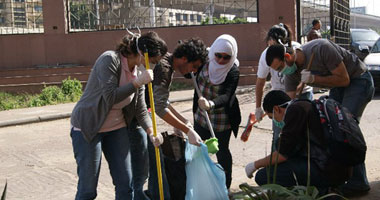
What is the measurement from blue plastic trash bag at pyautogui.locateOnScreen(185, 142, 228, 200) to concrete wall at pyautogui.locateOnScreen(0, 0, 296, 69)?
1145 centimetres

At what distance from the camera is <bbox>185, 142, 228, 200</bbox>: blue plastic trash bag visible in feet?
13.2

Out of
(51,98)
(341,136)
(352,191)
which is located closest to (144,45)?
(341,136)

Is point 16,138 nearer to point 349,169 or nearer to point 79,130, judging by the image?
point 79,130

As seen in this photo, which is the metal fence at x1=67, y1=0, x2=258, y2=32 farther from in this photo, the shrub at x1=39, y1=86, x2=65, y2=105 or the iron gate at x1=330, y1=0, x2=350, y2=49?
the shrub at x1=39, y1=86, x2=65, y2=105

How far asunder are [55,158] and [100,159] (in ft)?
12.0

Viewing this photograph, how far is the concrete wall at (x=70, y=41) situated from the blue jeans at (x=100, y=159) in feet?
38.5

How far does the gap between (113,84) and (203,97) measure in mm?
1381

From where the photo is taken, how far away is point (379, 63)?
12297 millimetres

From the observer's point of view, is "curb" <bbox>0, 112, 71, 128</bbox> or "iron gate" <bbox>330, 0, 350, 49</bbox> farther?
"iron gate" <bbox>330, 0, 350, 49</bbox>

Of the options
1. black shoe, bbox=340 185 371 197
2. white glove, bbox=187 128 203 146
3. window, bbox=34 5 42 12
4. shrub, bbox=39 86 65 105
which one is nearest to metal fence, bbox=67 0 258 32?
window, bbox=34 5 42 12

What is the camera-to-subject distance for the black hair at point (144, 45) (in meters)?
3.73

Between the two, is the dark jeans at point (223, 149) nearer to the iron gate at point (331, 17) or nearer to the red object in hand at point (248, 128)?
the red object in hand at point (248, 128)

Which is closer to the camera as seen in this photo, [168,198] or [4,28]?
[168,198]

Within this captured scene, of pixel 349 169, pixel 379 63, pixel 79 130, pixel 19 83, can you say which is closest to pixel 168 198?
pixel 79 130
